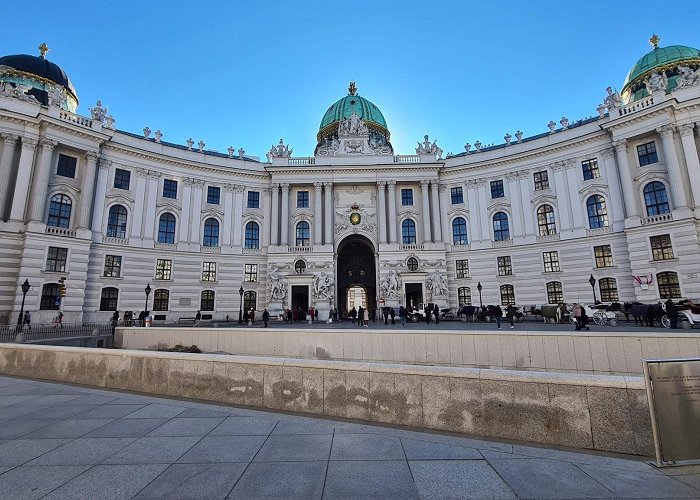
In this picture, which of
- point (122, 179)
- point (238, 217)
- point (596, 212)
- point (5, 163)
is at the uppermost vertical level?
point (122, 179)

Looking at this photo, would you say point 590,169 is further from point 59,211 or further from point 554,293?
point 59,211

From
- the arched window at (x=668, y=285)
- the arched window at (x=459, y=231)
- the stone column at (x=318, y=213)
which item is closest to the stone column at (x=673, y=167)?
the arched window at (x=668, y=285)

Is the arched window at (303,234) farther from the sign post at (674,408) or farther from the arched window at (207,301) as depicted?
the sign post at (674,408)

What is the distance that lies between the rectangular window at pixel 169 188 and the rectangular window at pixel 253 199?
320 inches

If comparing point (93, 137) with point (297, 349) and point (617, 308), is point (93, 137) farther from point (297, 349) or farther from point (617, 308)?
point (617, 308)

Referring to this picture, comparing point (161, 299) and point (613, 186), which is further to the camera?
point (161, 299)

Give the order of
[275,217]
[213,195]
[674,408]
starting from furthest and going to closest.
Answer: [275,217]
[213,195]
[674,408]

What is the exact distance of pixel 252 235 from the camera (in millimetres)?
40750

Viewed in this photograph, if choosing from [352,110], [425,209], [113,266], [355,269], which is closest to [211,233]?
[113,266]

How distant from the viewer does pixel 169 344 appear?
1897cm

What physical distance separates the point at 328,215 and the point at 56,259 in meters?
25.7

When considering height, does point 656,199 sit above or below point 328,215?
below

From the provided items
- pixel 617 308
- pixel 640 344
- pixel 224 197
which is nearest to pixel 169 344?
pixel 640 344

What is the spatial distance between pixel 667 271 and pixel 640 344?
23709mm
